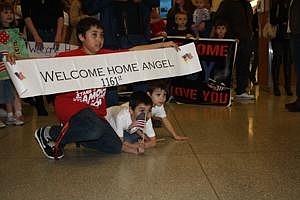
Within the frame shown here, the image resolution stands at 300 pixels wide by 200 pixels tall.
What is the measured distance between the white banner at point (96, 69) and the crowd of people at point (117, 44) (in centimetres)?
10

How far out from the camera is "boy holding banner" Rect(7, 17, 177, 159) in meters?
2.95

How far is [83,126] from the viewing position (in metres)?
2.94

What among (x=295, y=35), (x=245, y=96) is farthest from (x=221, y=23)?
(x=295, y=35)

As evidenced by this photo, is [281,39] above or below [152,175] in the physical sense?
above

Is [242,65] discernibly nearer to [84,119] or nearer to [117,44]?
[117,44]

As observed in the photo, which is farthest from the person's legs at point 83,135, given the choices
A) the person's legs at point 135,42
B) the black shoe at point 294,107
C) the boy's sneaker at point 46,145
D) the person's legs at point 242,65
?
the person's legs at point 242,65

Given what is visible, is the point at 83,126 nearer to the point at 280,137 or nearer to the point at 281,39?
the point at 280,137

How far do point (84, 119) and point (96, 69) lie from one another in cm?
34

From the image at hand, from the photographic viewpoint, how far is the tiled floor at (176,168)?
7.55 ft

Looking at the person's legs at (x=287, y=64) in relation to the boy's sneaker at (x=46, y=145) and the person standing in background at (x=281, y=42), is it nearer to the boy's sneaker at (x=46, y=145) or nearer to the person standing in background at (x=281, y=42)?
the person standing in background at (x=281, y=42)

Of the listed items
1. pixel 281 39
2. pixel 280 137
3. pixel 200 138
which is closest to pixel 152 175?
pixel 200 138

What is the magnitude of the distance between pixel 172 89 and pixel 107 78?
278cm

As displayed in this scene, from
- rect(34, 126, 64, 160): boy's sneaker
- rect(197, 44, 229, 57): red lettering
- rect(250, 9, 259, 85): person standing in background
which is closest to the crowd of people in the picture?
rect(34, 126, 64, 160): boy's sneaker

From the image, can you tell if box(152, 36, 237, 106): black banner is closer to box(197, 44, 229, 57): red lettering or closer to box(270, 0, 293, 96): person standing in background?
box(197, 44, 229, 57): red lettering
